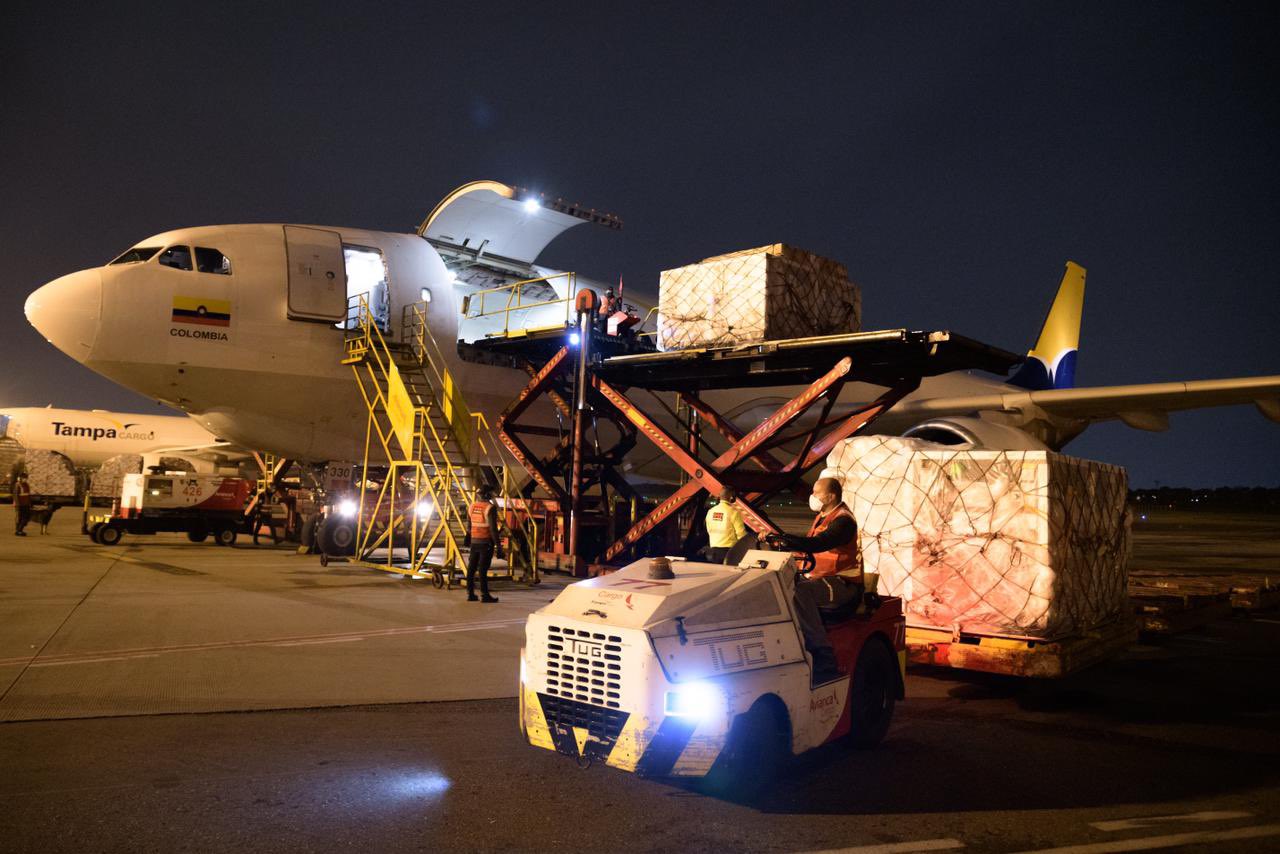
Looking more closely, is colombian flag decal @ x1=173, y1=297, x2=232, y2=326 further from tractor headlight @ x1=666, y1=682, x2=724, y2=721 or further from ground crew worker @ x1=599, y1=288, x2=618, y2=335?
tractor headlight @ x1=666, y1=682, x2=724, y2=721

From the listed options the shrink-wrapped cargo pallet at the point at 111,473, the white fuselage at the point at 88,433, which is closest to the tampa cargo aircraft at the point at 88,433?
the white fuselage at the point at 88,433

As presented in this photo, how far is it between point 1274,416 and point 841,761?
13.0 metres

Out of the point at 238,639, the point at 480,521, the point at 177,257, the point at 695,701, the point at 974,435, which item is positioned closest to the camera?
the point at 695,701

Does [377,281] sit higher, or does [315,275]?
[377,281]

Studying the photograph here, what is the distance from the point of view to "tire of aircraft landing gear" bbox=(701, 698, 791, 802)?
4.45 m

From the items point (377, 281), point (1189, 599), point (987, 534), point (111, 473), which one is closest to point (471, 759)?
point (987, 534)

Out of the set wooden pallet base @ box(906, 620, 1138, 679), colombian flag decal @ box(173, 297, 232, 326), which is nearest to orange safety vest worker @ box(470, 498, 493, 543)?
colombian flag decal @ box(173, 297, 232, 326)

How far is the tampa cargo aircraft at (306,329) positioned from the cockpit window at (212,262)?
19mm

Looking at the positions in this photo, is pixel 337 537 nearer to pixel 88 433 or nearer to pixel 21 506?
pixel 21 506

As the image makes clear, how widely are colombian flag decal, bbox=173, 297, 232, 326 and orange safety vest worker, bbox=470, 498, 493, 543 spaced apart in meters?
5.38

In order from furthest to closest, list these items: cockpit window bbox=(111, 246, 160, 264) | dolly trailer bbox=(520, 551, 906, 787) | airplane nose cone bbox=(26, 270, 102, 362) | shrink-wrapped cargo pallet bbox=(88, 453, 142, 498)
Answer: shrink-wrapped cargo pallet bbox=(88, 453, 142, 498), cockpit window bbox=(111, 246, 160, 264), airplane nose cone bbox=(26, 270, 102, 362), dolly trailer bbox=(520, 551, 906, 787)

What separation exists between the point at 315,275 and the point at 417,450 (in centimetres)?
331

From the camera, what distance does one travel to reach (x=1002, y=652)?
738 centimetres

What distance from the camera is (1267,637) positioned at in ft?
37.5
